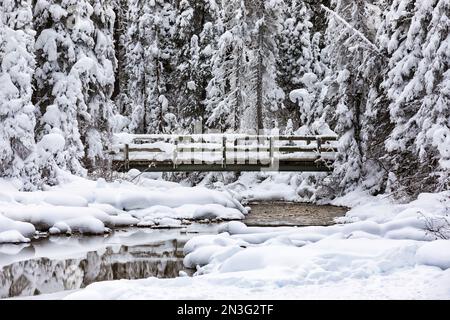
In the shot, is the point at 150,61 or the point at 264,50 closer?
the point at 264,50

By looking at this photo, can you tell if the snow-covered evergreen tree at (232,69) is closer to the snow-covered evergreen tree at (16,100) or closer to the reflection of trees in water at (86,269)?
the snow-covered evergreen tree at (16,100)

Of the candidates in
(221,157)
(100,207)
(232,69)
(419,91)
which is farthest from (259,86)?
(100,207)

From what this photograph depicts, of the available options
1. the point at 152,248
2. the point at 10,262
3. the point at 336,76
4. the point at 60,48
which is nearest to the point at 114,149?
the point at 60,48

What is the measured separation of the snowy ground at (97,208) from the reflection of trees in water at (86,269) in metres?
2.40

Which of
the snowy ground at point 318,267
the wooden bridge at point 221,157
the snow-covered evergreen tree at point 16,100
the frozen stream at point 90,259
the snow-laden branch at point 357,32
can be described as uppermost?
the snow-laden branch at point 357,32

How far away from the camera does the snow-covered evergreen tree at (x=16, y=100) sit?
18.9m

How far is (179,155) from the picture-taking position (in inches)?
1063

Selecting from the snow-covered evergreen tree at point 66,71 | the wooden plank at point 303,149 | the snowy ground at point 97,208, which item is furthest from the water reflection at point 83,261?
the wooden plank at point 303,149

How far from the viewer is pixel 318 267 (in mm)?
9805

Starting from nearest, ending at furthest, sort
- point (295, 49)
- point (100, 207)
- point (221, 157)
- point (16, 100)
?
point (100, 207) < point (16, 100) < point (221, 157) < point (295, 49)

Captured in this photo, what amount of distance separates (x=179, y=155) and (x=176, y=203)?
6.28 m

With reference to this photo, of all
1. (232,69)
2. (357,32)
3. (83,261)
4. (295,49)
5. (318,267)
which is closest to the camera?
(318,267)

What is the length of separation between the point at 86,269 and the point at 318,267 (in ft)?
14.3

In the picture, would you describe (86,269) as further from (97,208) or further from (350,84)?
(350,84)
